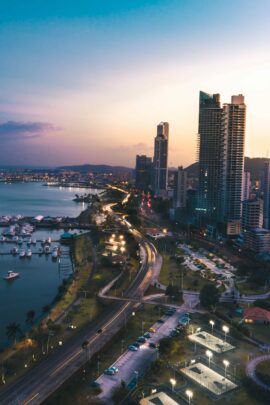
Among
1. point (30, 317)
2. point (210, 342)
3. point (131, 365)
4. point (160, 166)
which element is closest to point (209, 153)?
point (30, 317)

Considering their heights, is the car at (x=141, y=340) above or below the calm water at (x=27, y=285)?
above

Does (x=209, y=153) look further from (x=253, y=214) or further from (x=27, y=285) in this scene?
(x=27, y=285)

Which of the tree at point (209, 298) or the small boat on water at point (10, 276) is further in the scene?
the small boat on water at point (10, 276)

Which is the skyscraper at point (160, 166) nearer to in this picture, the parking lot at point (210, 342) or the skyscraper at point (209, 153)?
the skyscraper at point (209, 153)

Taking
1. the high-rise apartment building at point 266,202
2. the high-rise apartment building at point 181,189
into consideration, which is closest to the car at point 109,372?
the high-rise apartment building at point 266,202

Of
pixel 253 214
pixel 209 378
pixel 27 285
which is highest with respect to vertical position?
pixel 253 214

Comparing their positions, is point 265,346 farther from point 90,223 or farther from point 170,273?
point 90,223
